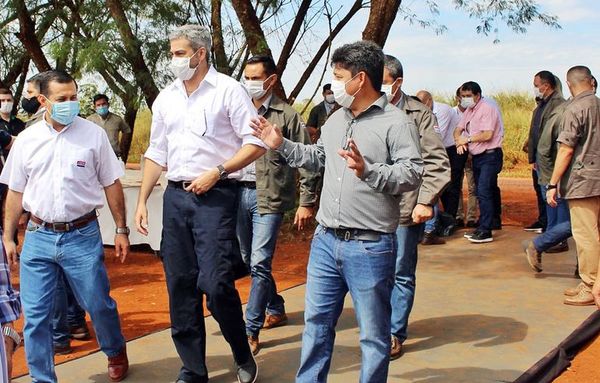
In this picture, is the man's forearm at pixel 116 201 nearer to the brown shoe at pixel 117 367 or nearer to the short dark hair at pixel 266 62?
the brown shoe at pixel 117 367

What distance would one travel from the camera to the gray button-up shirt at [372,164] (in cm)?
376

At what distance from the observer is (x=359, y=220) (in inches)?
153

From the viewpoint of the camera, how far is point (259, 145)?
4.53 m

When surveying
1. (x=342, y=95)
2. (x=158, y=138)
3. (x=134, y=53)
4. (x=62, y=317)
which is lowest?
(x=62, y=317)

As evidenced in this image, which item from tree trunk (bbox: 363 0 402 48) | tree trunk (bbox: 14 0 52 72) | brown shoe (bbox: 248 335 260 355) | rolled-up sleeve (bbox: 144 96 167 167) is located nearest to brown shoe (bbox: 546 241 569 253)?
tree trunk (bbox: 363 0 402 48)

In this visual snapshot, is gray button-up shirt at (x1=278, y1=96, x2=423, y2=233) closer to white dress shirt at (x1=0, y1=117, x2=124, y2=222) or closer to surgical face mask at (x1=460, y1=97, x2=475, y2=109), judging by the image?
white dress shirt at (x1=0, y1=117, x2=124, y2=222)

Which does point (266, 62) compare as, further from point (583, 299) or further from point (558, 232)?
point (558, 232)

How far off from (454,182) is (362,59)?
692 centimetres

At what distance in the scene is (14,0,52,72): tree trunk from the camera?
13609mm

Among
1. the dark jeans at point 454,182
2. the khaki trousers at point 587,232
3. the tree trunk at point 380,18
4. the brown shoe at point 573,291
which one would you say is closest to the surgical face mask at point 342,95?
the khaki trousers at point 587,232

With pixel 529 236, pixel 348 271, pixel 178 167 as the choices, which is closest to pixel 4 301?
pixel 348 271

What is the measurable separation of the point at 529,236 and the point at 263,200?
18.0 feet

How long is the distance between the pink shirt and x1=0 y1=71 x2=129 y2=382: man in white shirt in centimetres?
623

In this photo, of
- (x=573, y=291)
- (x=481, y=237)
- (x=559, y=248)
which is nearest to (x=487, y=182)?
(x=481, y=237)
